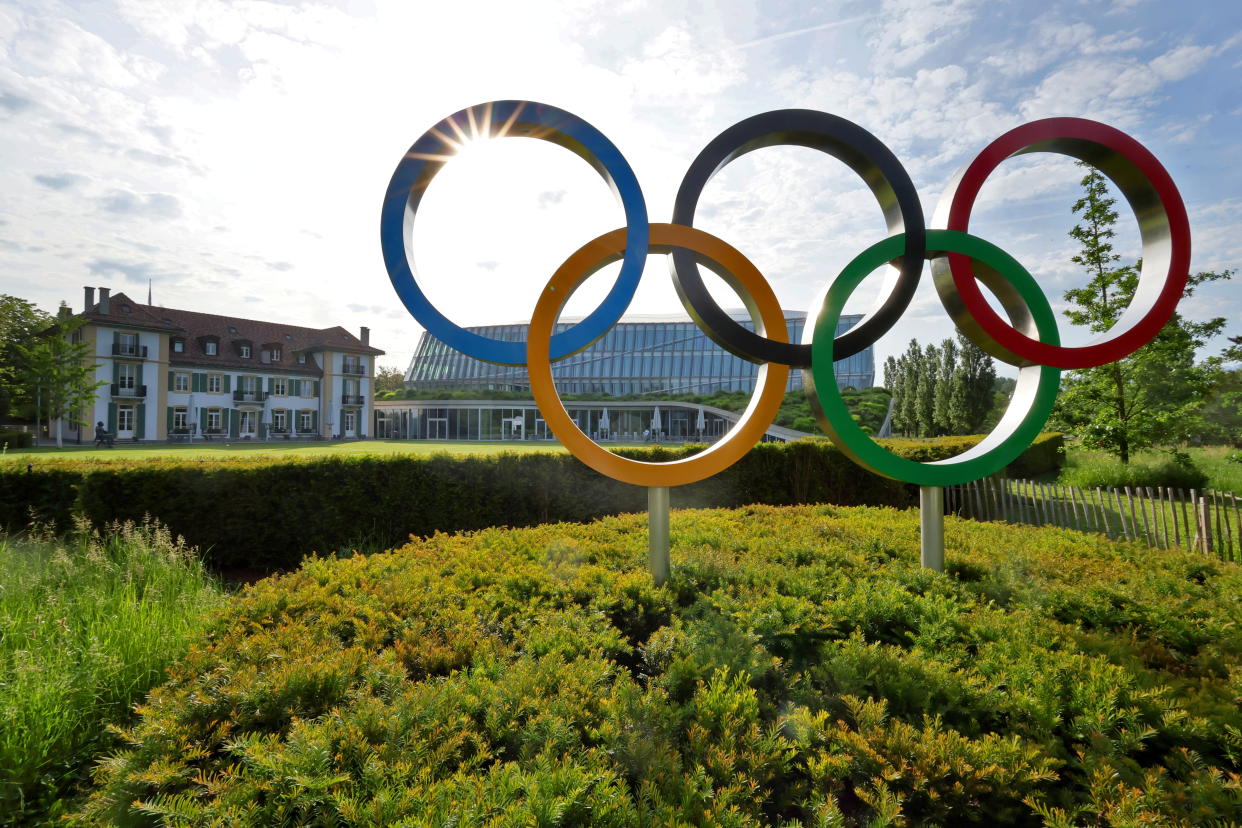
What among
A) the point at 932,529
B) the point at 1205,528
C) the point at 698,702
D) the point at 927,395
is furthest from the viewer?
the point at 927,395

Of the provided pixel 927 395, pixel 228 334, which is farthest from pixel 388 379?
pixel 927 395

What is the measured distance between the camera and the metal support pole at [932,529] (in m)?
5.63

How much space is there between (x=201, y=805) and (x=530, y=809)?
145 cm

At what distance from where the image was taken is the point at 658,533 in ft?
17.4

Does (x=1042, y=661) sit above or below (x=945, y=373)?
below

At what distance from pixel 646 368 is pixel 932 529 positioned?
158 ft

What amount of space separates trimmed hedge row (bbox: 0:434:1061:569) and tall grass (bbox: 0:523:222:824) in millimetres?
2761

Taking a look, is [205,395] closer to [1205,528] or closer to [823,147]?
[823,147]

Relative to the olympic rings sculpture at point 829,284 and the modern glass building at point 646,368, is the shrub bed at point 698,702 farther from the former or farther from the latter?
the modern glass building at point 646,368

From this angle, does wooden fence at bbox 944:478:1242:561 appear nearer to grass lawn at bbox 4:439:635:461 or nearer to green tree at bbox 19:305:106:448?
grass lawn at bbox 4:439:635:461

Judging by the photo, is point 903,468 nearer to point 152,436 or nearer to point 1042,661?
point 1042,661

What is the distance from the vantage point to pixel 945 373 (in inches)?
1298

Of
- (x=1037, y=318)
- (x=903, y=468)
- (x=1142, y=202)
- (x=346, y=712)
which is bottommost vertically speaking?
(x=346, y=712)

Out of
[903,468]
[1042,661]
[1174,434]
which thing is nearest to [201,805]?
[1042,661]
